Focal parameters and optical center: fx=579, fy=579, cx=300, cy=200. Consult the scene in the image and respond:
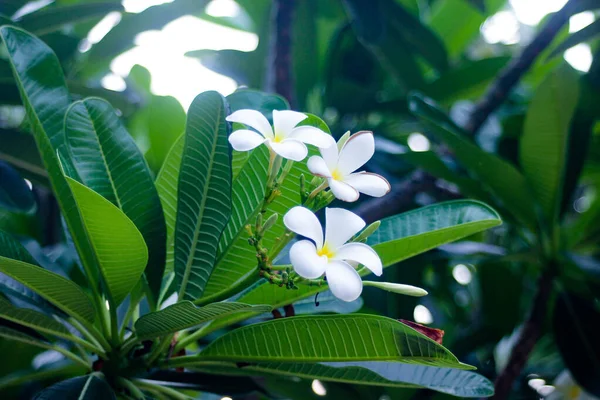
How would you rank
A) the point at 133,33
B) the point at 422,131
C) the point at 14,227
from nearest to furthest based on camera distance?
the point at 14,227
the point at 133,33
the point at 422,131

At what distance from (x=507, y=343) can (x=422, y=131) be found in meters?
0.74

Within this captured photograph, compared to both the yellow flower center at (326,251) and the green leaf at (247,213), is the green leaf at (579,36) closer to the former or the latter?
the green leaf at (247,213)

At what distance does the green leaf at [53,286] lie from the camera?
22.9 inches

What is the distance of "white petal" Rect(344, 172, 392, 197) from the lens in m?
0.59

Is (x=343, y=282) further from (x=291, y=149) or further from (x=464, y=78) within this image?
(x=464, y=78)

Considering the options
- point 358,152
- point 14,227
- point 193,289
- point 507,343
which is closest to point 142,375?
point 193,289

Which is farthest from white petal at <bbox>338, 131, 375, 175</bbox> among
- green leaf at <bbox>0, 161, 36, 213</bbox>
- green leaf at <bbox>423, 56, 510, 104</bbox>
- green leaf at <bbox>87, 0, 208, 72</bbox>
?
green leaf at <bbox>423, 56, 510, 104</bbox>

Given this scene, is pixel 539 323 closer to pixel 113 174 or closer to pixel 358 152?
pixel 358 152

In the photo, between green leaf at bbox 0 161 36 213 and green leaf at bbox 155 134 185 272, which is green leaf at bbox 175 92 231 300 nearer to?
green leaf at bbox 155 134 185 272

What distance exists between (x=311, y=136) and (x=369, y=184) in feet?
0.25

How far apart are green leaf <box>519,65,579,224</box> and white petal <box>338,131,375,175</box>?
0.73 meters

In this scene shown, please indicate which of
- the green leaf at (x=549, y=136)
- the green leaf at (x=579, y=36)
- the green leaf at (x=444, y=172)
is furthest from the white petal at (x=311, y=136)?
the green leaf at (x=579, y=36)

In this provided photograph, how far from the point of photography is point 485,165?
1181 millimetres

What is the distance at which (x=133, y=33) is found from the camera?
4.98ft
